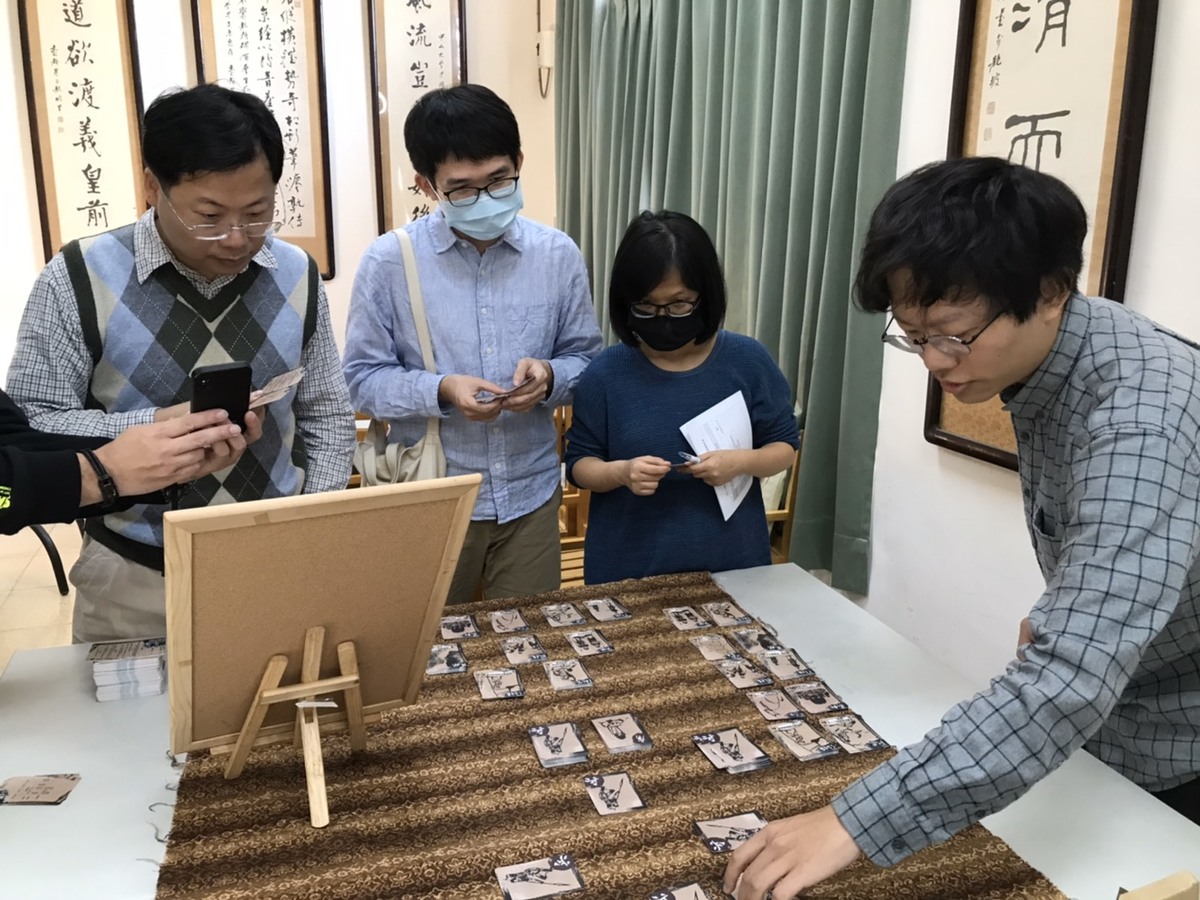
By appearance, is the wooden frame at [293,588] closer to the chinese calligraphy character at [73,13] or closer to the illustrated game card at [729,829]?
the illustrated game card at [729,829]

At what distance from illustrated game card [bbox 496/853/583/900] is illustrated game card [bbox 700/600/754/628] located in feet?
2.08

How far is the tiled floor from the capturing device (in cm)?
331

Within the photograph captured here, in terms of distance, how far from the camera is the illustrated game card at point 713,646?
140 centimetres

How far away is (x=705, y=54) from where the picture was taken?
3180 millimetres

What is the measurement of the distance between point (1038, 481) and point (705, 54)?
2.52 meters

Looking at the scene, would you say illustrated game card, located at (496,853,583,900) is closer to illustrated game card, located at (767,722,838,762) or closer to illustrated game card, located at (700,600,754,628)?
illustrated game card, located at (767,722,838,762)

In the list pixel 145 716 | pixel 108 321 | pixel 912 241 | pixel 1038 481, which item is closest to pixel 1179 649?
pixel 1038 481

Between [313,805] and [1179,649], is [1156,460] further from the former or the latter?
[313,805]

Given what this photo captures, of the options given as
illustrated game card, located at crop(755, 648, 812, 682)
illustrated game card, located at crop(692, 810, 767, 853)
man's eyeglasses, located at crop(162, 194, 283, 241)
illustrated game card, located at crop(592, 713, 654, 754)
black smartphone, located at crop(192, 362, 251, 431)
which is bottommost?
illustrated game card, located at crop(755, 648, 812, 682)

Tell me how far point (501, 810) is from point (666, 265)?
3.25 feet

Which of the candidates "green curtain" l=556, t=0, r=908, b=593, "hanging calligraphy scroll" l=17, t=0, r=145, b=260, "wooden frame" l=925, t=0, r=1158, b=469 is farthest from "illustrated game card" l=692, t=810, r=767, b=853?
"hanging calligraphy scroll" l=17, t=0, r=145, b=260

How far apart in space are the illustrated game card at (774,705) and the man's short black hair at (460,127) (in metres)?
1.14

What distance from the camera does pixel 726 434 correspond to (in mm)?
1706

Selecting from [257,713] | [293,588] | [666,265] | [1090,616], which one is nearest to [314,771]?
[257,713]
